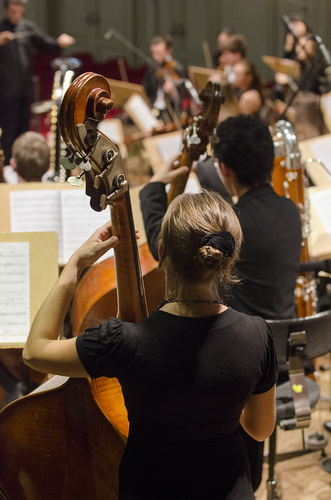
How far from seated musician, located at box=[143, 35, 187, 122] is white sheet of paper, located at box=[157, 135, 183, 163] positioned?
85.9 inches

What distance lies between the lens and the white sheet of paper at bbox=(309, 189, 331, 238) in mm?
2236

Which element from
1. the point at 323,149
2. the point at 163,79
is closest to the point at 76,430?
the point at 323,149

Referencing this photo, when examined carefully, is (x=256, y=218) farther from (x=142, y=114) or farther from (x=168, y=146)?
(x=142, y=114)

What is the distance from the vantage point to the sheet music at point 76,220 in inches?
85.5

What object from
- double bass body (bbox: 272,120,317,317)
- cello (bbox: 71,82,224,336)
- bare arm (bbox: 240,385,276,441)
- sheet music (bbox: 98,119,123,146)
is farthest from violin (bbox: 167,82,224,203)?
sheet music (bbox: 98,119,123,146)

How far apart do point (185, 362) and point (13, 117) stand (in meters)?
4.99

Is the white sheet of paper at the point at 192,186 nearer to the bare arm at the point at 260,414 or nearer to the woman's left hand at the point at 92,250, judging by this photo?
the woman's left hand at the point at 92,250

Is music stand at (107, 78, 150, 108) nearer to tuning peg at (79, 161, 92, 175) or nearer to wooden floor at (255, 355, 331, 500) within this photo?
wooden floor at (255, 355, 331, 500)

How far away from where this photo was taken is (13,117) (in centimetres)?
534

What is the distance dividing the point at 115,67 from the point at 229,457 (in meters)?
7.71

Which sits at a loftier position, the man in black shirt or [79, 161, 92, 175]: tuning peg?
[79, 161, 92, 175]: tuning peg

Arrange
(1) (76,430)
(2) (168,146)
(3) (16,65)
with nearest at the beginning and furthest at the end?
(1) (76,430)
(2) (168,146)
(3) (16,65)

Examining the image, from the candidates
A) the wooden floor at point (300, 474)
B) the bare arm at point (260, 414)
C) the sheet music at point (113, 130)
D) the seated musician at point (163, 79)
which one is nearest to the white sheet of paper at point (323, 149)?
the wooden floor at point (300, 474)

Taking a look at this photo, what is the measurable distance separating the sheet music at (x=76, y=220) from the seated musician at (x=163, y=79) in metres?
3.56
